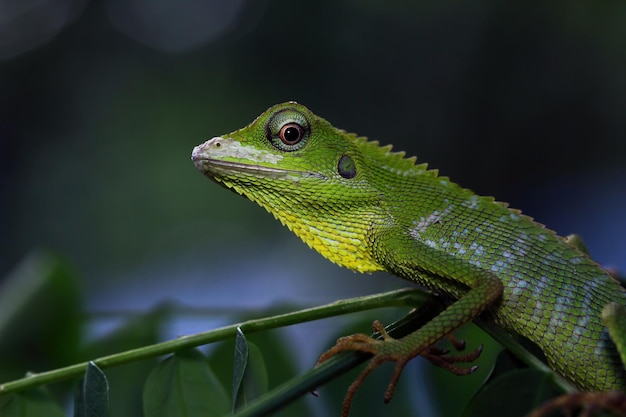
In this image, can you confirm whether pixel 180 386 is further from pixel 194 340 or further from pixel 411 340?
pixel 411 340

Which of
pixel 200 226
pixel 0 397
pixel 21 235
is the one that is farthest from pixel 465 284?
pixel 21 235

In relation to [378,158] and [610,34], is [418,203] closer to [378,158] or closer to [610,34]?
[378,158]

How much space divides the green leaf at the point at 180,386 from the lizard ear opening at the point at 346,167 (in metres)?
0.63

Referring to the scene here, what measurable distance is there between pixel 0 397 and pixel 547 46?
5.43 meters

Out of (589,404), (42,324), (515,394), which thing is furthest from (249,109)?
(589,404)

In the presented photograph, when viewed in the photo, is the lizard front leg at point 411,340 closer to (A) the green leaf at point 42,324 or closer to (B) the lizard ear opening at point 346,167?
(B) the lizard ear opening at point 346,167

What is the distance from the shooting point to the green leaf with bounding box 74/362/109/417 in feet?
3.91

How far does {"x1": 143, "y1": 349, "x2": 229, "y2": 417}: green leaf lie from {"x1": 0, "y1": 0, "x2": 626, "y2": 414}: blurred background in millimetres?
3746

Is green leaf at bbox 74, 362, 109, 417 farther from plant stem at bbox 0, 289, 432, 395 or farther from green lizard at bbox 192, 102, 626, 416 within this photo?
green lizard at bbox 192, 102, 626, 416

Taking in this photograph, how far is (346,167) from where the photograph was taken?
1718 mm

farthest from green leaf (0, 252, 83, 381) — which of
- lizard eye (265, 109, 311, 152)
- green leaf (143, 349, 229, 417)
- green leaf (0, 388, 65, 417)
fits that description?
lizard eye (265, 109, 311, 152)

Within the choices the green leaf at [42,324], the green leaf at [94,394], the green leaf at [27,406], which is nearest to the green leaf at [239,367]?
the green leaf at [94,394]

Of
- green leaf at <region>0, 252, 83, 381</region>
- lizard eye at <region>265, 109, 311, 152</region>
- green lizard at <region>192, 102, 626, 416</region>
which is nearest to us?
green lizard at <region>192, 102, 626, 416</region>

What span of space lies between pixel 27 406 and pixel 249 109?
503 cm
